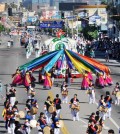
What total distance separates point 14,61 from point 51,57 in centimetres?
2481

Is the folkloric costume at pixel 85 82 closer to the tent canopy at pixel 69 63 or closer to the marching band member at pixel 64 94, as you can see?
the tent canopy at pixel 69 63

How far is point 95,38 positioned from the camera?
128 meters

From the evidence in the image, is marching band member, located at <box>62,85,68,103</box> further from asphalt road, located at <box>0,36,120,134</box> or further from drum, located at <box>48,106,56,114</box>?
drum, located at <box>48,106,56,114</box>

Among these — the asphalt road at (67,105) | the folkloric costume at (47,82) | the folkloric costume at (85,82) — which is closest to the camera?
the asphalt road at (67,105)

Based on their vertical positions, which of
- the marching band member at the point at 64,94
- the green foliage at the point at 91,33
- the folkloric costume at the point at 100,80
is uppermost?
the marching band member at the point at 64,94

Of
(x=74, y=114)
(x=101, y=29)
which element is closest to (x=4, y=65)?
(x=74, y=114)

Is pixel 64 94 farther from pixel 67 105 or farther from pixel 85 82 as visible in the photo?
pixel 85 82

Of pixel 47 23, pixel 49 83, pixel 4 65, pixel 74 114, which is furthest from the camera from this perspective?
pixel 47 23

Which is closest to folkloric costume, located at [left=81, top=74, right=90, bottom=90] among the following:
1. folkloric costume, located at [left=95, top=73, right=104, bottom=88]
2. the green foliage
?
folkloric costume, located at [left=95, top=73, right=104, bottom=88]

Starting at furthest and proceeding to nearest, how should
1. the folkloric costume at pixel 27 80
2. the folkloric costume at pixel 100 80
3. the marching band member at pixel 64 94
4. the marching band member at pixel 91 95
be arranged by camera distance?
the folkloric costume at pixel 100 80 < the folkloric costume at pixel 27 80 < the marching band member at pixel 91 95 < the marching band member at pixel 64 94

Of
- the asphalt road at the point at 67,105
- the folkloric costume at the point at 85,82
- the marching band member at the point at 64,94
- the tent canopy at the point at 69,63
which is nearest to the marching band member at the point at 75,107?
the asphalt road at the point at 67,105

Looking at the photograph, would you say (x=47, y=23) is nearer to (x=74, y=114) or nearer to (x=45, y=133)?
(x=74, y=114)

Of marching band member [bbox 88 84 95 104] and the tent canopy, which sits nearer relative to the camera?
marching band member [bbox 88 84 95 104]

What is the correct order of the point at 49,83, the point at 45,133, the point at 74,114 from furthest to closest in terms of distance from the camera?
the point at 49,83 < the point at 74,114 < the point at 45,133
